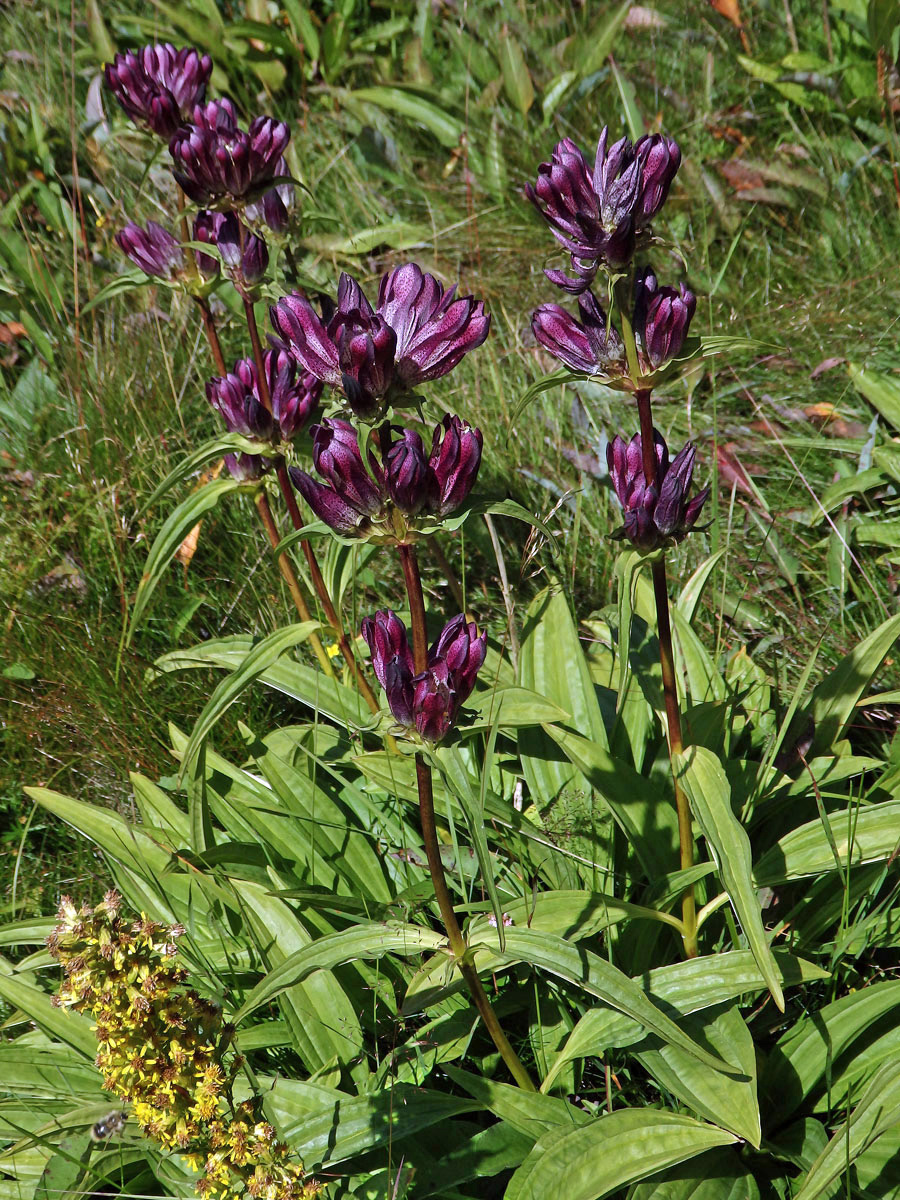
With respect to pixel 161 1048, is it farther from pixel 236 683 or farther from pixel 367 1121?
pixel 236 683

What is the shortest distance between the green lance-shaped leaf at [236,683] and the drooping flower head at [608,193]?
998 millimetres

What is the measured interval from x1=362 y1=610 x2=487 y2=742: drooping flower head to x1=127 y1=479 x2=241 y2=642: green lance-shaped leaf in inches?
34.5

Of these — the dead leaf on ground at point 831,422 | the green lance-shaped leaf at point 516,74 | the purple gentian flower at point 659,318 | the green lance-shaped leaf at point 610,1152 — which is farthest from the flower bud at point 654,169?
the green lance-shaped leaf at point 516,74

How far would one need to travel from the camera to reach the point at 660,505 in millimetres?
1774

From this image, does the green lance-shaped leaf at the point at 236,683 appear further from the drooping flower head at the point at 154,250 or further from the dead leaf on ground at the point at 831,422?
the dead leaf on ground at the point at 831,422

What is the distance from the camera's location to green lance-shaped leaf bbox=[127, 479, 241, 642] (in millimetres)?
2418

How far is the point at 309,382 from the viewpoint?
2.28 meters

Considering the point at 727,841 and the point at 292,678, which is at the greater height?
the point at 727,841

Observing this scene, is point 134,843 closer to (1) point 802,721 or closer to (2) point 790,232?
(1) point 802,721

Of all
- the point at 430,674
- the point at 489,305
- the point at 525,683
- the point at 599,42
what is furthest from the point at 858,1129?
the point at 599,42

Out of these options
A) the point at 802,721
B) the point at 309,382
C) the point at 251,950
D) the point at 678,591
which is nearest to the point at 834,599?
the point at 678,591

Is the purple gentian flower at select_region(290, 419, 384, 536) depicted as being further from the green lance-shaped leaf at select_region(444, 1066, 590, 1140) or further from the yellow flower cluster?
the green lance-shaped leaf at select_region(444, 1066, 590, 1140)

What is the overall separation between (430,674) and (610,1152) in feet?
2.96

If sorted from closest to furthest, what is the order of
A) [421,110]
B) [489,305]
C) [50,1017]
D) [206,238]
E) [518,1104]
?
[518,1104]
[50,1017]
[206,238]
[489,305]
[421,110]
